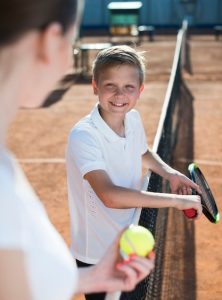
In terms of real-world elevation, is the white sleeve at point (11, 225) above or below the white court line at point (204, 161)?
above

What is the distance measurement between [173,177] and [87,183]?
1.79 feet

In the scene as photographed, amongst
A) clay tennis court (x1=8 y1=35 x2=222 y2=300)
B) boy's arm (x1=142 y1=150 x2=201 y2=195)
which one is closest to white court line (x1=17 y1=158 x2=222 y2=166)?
clay tennis court (x1=8 y1=35 x2=222 y2=300)

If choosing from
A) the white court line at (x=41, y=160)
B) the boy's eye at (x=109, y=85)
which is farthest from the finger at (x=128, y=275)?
the white court line at (x=41, y=160)

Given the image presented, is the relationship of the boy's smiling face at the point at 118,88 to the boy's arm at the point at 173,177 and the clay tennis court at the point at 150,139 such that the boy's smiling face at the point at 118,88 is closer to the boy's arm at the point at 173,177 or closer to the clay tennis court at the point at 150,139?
the boy's arm at the point at 173,177

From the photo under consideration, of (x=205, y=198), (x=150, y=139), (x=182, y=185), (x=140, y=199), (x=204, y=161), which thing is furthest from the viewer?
(x=150, y=139)

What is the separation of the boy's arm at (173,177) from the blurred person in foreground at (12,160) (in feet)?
6.33

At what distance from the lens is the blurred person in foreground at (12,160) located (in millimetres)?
980

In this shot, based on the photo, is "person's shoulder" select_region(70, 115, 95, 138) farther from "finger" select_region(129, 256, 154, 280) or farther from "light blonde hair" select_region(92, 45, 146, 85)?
"finger" select_region(129, 256, 154, 280)

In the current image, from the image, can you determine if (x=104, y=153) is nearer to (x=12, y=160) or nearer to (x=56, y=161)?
(x=12, y=160)

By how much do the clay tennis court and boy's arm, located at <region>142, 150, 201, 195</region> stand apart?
1.80 metres

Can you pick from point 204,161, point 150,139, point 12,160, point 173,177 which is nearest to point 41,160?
point 150,139

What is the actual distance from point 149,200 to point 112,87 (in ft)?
2.10

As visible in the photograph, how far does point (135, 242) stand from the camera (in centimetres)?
147

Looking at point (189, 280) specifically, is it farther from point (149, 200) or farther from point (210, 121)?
point (210, 121)
